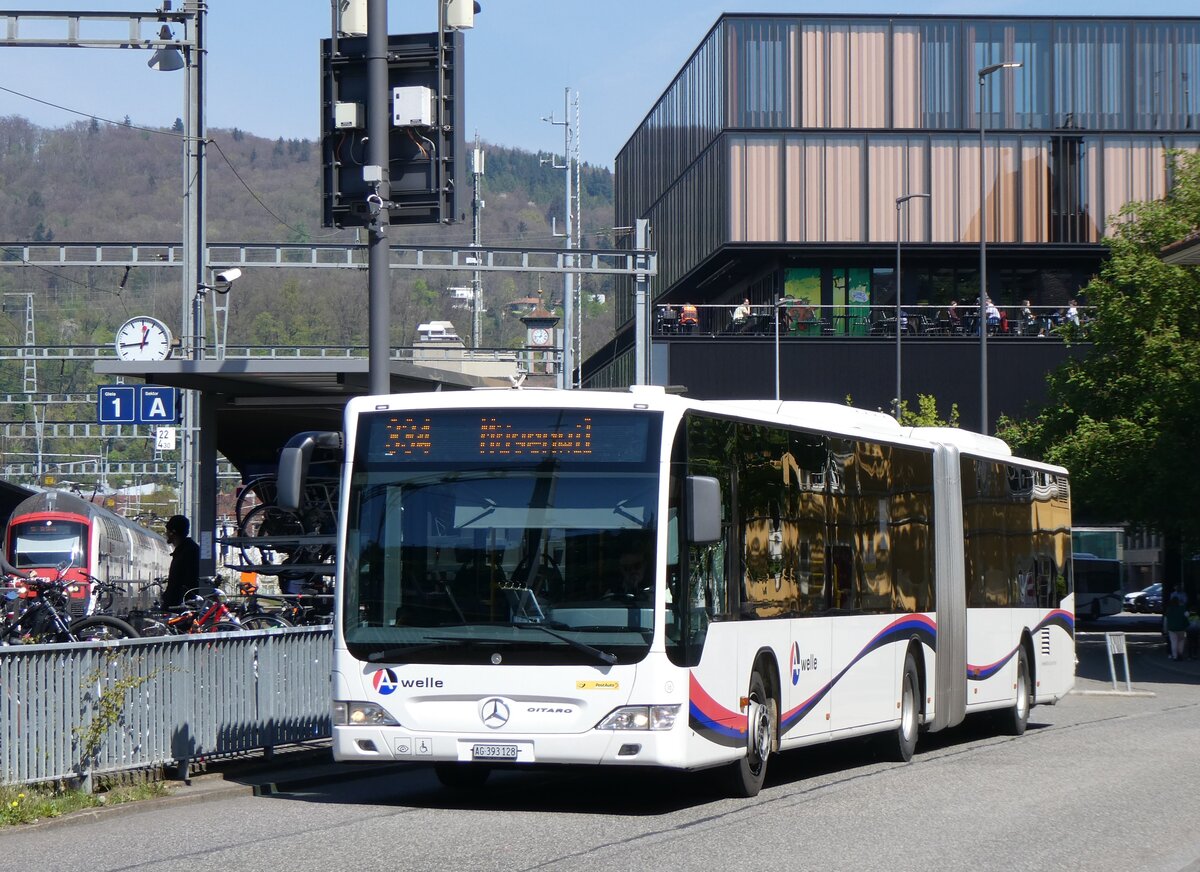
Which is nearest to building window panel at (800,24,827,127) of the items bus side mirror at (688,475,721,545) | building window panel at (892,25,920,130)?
building window panel at (892,25,920,130)

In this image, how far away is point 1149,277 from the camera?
42719 millimetres

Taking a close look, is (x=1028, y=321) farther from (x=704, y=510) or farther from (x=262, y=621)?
(x=704, y=510)

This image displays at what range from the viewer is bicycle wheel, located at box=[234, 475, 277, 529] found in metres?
24.0

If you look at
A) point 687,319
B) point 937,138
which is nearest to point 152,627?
point 687,319

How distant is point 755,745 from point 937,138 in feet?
174

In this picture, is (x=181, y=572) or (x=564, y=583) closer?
(x=564, y=583)

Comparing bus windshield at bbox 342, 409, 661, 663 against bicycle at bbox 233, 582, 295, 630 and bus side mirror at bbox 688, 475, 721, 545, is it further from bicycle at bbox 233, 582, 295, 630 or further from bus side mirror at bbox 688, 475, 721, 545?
bicycle at bbox 233, 582, 295, 630

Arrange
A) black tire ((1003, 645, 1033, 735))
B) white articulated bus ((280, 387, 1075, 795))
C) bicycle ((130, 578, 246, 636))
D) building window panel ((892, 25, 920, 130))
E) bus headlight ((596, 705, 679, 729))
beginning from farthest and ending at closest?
building window panel ((892, 25, 920, 130)) < black tire ((1003, 645, 1033, 735)) < bicycle ((130, 578, 246, 636)) < white articulated bus ((280, 387, 1075, 795)) < bus headlight ((596, 705, 679, 729))

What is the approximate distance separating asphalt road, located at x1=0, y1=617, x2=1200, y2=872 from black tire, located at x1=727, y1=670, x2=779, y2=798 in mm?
142

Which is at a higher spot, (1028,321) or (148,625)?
(1028,321)

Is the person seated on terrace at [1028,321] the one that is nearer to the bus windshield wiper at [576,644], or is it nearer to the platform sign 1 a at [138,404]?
the platform sign 1 a at [138,404]

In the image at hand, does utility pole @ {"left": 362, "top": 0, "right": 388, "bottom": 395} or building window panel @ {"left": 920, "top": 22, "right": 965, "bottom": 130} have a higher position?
building window panel @ {"left": 920, "top": 22, "right": 965, "bottom": 130}

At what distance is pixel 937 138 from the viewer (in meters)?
63.7

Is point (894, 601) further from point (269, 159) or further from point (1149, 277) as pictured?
point (269, 159)
